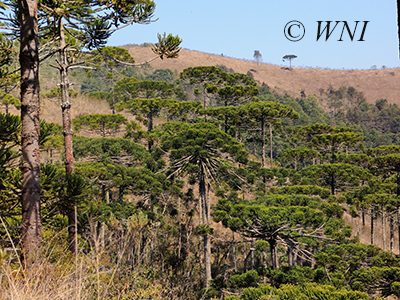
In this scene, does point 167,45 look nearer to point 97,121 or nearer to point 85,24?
point 85,24

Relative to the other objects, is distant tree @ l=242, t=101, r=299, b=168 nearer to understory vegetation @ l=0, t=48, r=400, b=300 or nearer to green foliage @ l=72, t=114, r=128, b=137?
understory vegetation @ l=0, t=48, r=400, b=300

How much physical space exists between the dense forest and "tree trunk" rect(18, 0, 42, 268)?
0.17 m

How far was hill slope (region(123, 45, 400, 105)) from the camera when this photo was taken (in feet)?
309

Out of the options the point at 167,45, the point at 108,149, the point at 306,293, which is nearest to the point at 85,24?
the point at 167,45

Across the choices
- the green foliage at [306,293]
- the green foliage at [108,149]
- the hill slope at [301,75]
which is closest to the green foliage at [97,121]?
the green foliage at [108,149]

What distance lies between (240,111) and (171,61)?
2857 inches

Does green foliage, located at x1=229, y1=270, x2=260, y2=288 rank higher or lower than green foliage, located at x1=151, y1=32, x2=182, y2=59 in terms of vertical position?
lower

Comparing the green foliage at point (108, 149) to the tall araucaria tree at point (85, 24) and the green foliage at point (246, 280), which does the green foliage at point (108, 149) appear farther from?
the tall araucaria tree at point (85, 24)

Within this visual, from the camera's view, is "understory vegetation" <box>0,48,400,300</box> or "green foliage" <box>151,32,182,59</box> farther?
"green foliage" <box>151,32,182,59</box>

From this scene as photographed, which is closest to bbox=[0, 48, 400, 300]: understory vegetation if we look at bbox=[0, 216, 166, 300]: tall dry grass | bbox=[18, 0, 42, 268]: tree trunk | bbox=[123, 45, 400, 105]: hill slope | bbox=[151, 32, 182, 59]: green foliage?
bbox=[0, 216, 166, 300]: tall dry grass

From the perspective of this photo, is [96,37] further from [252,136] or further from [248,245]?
[252,136]

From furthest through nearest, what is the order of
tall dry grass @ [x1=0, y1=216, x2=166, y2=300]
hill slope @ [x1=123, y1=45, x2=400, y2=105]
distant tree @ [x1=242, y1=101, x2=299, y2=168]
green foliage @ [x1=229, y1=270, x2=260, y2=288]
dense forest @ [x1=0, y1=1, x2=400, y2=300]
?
hill slope @ [x1=123, y1=45, x2=400, y2=105], distant tree @ [x1=242, y1=101, x2=299, y2=168], green foliage @ [x1=229, y1=270, x2=260, y2=288], dense forest @ [x1=0, y1=1, x2=400, y2=300], tall dry grass @ [x1=0, y1=216, x2=166, y2=300]

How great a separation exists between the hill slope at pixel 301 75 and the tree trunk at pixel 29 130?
293 ft

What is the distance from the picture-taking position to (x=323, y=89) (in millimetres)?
96812
